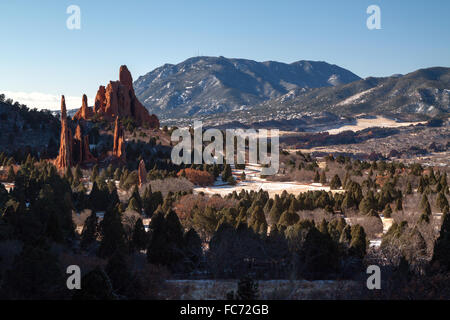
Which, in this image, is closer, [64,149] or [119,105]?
[64,149]

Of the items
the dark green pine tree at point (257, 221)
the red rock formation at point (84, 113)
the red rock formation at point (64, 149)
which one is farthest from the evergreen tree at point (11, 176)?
the red rock formation at point (84, 113)

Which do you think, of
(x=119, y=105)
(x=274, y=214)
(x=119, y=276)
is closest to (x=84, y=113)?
(x=119, y=105)

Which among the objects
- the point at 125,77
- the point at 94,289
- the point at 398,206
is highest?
the point at 125,77

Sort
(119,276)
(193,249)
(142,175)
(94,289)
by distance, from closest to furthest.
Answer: (94,289) → (119,276) → (193,249) → (142,175)

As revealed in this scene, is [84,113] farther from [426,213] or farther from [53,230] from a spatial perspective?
[426,213]

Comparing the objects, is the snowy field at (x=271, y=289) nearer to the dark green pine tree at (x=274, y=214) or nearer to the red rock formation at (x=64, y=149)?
the dark green pine tree at (x=274, y=214)

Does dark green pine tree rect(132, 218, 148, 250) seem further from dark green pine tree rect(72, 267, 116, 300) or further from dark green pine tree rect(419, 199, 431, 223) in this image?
dark green pine tree rect(419, 199, 431, 223)

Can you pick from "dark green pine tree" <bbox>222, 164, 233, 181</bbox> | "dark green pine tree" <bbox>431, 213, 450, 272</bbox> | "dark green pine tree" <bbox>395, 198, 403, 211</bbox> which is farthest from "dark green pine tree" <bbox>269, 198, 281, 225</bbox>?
"dark green pine tree" <bbox>222, 164, 233, 181</bbox>
